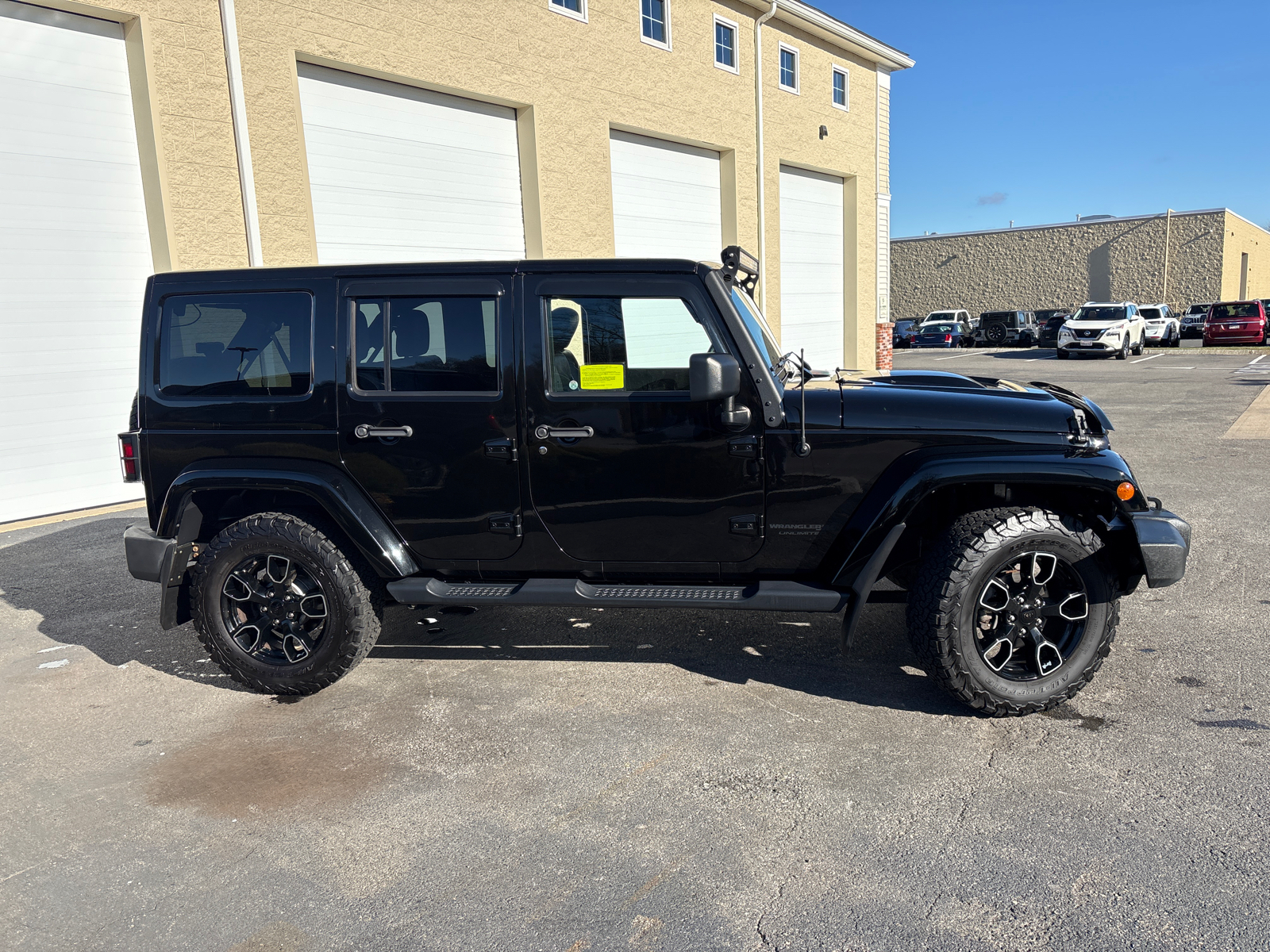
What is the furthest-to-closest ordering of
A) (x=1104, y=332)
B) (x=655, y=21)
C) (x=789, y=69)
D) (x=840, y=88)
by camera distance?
(x=1104, y=332) → (x=840, y=88) → (x=789, y=69) → (x=655, y=21)

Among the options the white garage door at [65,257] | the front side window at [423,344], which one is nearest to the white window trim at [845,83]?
the white garage door at [65,257]

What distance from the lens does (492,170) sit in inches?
466

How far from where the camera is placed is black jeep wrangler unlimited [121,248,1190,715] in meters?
3.70

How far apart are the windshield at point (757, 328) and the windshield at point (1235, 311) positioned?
111 ft

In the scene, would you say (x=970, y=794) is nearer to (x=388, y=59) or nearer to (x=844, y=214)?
(x=388, y=59)

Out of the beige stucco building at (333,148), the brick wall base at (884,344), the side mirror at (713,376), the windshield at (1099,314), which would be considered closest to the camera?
the side mirror at (713,376)

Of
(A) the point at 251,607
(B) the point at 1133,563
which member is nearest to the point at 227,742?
(A) the point at 251,607

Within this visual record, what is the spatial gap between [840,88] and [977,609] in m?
17.8

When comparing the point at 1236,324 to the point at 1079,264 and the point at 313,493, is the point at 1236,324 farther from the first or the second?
the point at 313,493

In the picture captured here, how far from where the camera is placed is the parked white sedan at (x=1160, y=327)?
103ft

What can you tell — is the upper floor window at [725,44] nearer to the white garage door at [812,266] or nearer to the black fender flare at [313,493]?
the white garage door at [812,266]

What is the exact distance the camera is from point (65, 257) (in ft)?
28.0

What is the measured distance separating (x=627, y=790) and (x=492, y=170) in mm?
10191

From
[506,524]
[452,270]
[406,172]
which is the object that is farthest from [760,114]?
[506,524]
